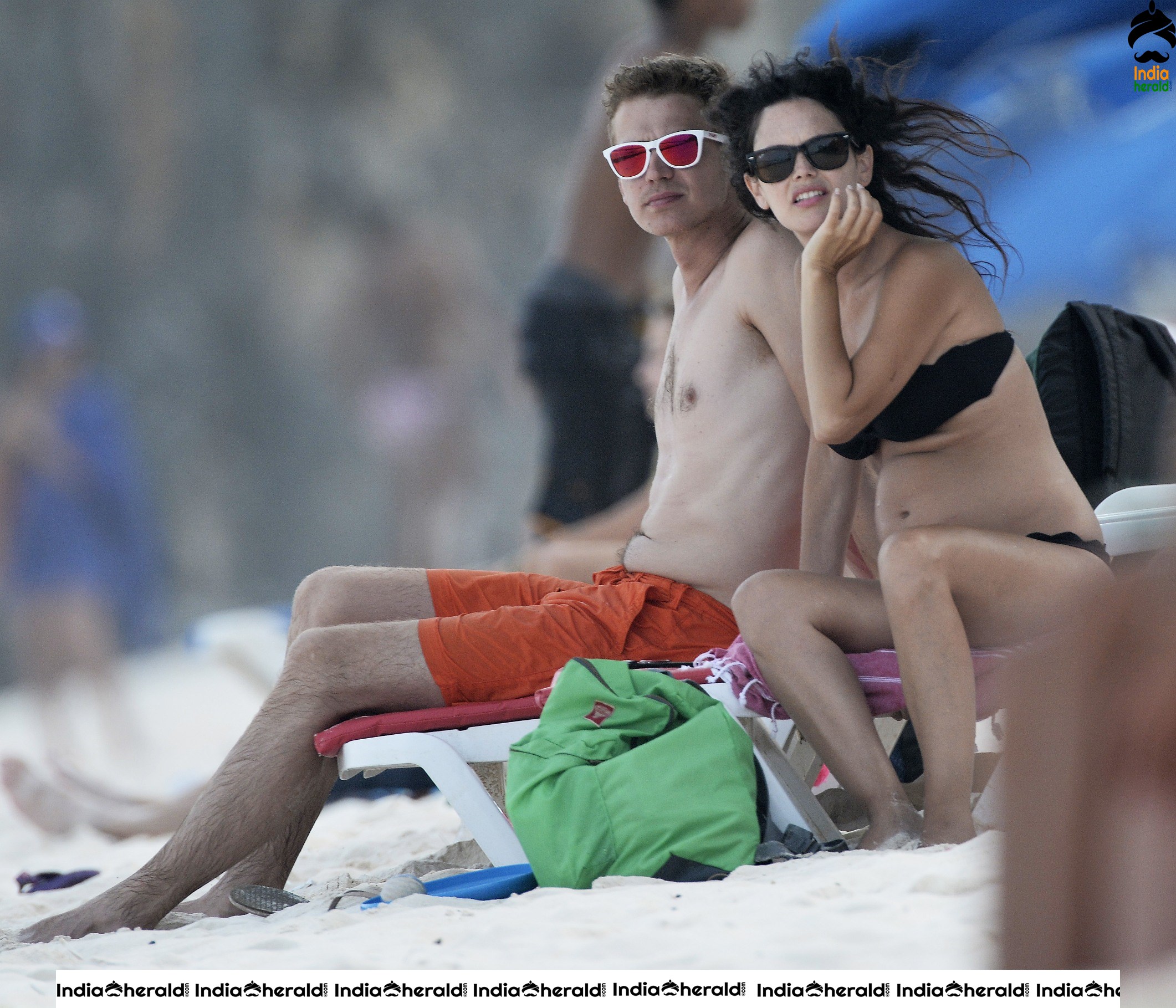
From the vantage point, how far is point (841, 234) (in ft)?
7.34

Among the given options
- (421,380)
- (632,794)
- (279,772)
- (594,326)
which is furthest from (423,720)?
(421,380)

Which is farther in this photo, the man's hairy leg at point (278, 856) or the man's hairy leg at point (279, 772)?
the man's hairy leg at point (278, 856)

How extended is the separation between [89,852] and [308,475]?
46.4 ft

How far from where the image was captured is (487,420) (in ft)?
55.3

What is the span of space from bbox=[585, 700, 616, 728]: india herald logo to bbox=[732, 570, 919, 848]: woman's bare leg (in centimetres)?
27

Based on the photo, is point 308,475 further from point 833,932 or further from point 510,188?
point 833,932

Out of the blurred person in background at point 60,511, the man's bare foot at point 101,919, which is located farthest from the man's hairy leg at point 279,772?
the blurred person in background at point 60,511

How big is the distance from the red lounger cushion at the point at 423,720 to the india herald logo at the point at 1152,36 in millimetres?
4807

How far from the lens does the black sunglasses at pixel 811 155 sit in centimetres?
239

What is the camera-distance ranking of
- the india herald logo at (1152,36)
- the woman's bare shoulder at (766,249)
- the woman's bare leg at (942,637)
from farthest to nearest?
the india herald logo at (1152,36) < the woman's bare shoulder at (766,249) < the woman's bare leg at (942,637)

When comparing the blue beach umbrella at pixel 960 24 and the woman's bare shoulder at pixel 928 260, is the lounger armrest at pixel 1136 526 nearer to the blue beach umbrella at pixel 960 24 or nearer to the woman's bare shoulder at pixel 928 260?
the woman's bare shoulder at pixel 928 260

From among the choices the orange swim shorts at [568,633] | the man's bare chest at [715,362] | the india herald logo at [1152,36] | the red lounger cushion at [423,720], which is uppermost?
the india herald logo at [1152,36]

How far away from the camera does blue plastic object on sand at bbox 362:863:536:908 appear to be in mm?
2145

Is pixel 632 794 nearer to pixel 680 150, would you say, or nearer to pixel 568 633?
pixel 568 633
